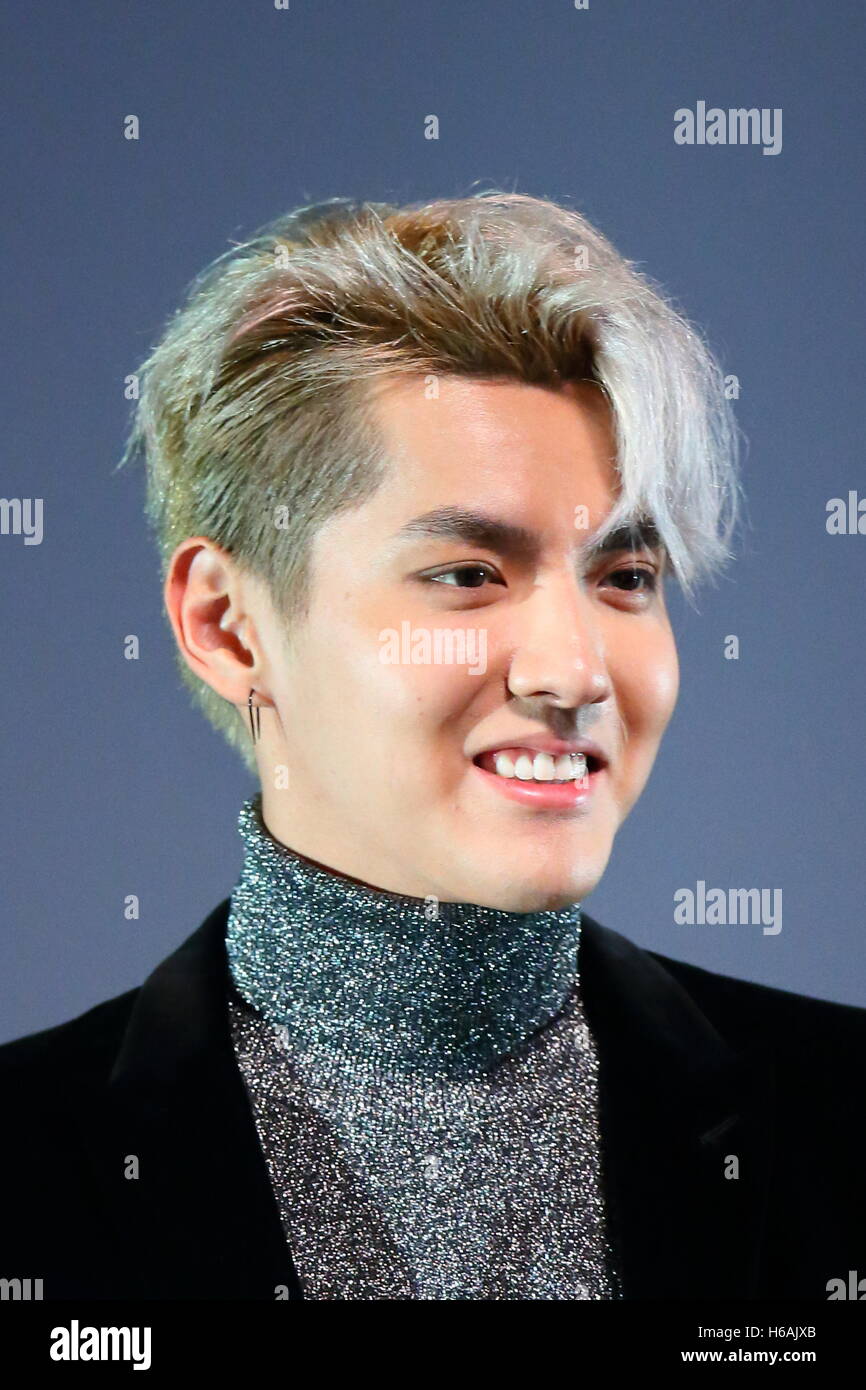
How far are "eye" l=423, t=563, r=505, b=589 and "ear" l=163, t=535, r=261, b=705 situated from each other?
8.9 inches

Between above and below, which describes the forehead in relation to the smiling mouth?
above

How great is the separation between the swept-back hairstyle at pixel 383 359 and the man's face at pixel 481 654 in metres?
0.03

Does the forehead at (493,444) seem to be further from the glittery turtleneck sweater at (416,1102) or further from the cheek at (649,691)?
the glittery turtleneck sweater at (416,1102)

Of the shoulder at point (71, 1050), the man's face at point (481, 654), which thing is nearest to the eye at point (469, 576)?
the man's face at point (481, 654)

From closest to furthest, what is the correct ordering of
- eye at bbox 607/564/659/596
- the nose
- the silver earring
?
the nose → eye at bbox 607/564/659/596 → the silver earring

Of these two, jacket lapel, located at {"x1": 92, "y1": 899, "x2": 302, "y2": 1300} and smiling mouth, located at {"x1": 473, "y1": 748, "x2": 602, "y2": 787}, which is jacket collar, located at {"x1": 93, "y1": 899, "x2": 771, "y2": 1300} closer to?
jacket lapel, located at {"x1": 92, "y1": 899, "x2": 302, "y2": 1300}

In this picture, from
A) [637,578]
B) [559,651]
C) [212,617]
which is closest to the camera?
[559,651]

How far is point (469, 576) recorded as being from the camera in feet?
5.26

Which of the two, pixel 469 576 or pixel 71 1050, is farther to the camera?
pixel 71 1050

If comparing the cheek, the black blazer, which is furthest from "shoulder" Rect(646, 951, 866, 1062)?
the cheek

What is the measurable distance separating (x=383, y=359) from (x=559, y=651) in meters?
0.31

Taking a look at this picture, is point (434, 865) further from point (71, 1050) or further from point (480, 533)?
point (71, 1050)

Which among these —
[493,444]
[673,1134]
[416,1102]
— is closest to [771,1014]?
[673,1134]

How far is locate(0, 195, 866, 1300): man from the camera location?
1.59m
